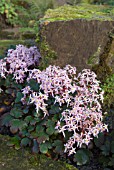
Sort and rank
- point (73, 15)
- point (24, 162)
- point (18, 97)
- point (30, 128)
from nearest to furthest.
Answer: point (24, 162)
point (30, 128)
point (18, 97)
point (73, 15)

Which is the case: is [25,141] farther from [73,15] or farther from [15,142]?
[73,15]

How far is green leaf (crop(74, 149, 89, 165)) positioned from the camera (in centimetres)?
273

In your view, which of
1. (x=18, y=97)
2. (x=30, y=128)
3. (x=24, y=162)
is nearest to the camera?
(x=24, y=162)

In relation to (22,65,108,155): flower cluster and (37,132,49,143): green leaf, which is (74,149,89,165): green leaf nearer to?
(22,65,108,155): flower cluster

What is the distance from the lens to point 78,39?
3123 mm

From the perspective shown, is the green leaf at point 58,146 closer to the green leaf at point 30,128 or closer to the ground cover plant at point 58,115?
the ground cover plant at point 58,115

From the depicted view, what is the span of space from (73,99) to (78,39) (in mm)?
640

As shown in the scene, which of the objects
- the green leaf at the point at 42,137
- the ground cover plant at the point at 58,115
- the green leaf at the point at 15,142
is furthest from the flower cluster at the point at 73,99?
the green leaf at the point at 15,142

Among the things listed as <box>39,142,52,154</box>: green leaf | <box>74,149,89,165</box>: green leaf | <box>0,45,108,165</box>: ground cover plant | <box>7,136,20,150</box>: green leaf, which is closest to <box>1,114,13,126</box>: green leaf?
<box>0,45,108,165</box>: ground cover plant

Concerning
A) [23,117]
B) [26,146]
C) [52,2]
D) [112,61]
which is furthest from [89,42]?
[52,2]

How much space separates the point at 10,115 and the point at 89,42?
1107mm

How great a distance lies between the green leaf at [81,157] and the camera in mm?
2729

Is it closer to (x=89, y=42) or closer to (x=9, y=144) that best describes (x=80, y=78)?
(x=89, y=42)

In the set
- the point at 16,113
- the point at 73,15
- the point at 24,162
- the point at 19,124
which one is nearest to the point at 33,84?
the point at 16,113
